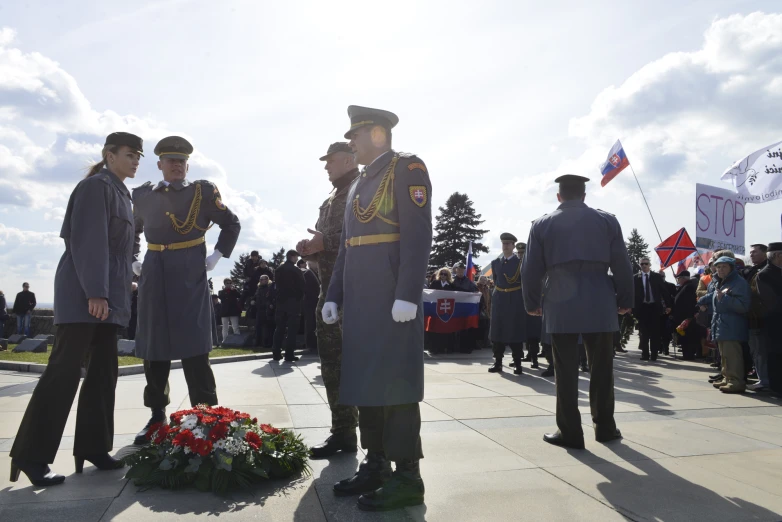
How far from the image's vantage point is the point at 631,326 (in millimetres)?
14852

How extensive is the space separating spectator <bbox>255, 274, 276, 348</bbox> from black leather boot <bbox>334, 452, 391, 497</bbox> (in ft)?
32.1

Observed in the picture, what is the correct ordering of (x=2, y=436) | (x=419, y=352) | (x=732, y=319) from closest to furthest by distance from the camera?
(x=419, y=352) < (x=2, y=436) < (x=732, y=319)

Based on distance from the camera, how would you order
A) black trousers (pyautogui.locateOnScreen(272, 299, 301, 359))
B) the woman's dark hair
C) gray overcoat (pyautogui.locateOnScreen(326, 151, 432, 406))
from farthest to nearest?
black trousers (pyautogui.locateOnScreen(272, 299, 301, 359)) < the woman's dark hair < gray overcoat (pyautogui.locateOnScreen(326, 151, 432, 406))

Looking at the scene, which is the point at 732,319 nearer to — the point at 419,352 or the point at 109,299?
the point at 419,352

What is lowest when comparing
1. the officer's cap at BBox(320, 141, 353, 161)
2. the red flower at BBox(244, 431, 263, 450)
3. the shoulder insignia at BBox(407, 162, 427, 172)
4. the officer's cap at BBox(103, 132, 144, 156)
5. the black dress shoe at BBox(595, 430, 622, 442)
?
the black dress shoe at BBox(595, 430, 622, 442)

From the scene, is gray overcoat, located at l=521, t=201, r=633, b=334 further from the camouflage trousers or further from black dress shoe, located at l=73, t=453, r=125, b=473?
black dress shoe, located at l=73, t=453, r=125, b=473

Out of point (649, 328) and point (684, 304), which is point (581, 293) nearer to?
point (649, 328)

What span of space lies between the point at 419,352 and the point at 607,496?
4.30 ft

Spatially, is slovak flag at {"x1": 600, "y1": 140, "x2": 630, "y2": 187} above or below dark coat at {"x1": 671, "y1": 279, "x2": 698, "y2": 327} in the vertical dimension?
above

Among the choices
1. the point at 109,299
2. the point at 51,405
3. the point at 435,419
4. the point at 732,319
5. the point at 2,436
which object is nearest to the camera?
the point at 51,405

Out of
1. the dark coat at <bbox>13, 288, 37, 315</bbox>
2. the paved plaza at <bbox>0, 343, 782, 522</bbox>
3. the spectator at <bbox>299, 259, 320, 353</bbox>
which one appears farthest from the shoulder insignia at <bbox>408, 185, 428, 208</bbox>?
the dark coat at <bbox>13, 288, 37, 315</bbox>

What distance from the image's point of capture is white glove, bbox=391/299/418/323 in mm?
3002

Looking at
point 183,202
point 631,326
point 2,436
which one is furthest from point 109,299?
point 631,326

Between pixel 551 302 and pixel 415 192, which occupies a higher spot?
pixel 415 192
